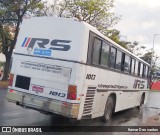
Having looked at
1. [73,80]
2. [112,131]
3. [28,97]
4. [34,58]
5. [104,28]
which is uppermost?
[104,28]

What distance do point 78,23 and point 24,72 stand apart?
2422 mm

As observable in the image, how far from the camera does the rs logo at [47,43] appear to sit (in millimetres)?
9594

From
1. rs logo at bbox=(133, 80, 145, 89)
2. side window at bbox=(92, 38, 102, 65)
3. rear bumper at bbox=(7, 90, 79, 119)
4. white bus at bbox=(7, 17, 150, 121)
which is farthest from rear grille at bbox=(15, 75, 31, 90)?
rs logo at bbox=(133, 80, 145, 89)

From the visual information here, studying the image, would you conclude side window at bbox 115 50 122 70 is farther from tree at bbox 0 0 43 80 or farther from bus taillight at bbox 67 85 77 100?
tree at bbox 0 0 43 80

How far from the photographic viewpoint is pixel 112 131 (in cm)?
1076

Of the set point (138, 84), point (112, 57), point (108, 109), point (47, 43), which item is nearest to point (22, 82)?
point (47, 43)

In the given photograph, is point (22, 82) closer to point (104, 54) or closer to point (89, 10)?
point (104, 54)

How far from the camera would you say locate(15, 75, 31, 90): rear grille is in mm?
10031

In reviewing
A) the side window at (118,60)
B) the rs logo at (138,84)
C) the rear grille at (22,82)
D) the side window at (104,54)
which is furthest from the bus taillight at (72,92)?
the rs logo at (138,84)

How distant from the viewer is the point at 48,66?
9727mm

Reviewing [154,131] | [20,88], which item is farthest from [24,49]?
[154,131]

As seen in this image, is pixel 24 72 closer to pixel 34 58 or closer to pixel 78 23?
pixel 34 58

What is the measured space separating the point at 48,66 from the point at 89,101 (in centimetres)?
176

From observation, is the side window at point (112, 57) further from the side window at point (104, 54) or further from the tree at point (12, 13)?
the tree at point (12, 13)
